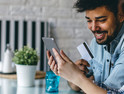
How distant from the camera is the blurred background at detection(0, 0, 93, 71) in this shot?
2.66 m

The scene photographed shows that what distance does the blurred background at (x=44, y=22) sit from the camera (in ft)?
8.72

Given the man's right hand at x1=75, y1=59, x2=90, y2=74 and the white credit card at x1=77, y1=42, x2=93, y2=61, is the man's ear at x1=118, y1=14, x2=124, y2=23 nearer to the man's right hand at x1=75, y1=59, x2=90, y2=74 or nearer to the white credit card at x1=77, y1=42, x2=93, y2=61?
the white credit card at x1=77, y1=42, x2=93, y2=61

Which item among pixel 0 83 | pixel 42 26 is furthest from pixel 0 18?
pixel 0 83

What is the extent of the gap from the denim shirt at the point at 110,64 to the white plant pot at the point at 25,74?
0.38m

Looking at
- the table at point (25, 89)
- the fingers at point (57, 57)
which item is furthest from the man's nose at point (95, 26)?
the table at point (25, 89)

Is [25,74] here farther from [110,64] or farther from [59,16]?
[59,16]

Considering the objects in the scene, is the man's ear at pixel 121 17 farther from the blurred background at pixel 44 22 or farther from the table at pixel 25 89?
the blurred background at pixel 44 22

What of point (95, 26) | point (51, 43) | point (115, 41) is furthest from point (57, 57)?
point (115, 41)

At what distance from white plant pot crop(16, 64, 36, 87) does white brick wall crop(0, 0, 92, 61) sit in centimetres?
138

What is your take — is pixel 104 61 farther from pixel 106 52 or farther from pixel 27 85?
pixel 27 85

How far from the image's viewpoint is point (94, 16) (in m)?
1.14

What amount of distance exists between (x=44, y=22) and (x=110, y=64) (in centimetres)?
151

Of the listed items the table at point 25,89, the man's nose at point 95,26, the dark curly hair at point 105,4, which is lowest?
the table at point 25,89

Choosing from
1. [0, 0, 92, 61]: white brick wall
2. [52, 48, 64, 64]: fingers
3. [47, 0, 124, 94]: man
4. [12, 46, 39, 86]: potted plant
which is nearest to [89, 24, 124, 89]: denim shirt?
[47, 0, 124, 94]: man
